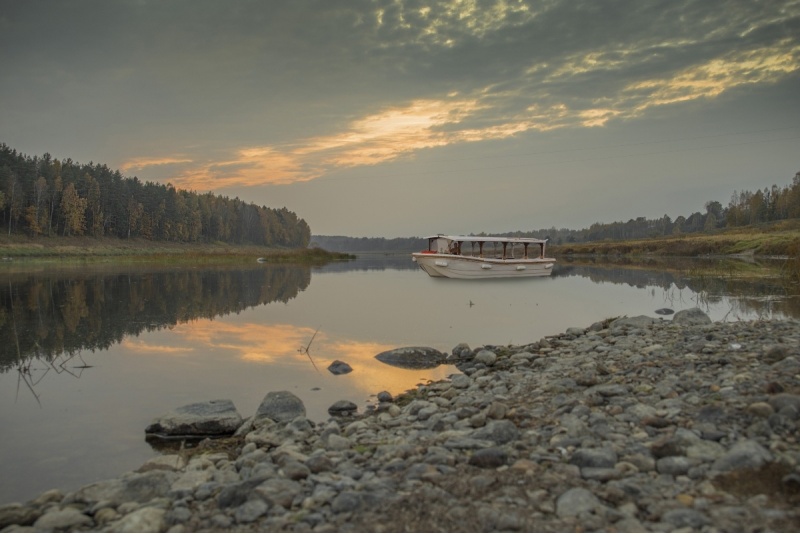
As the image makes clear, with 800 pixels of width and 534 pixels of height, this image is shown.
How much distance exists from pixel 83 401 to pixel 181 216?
155873 millimetres

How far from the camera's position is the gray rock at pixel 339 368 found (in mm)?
14603

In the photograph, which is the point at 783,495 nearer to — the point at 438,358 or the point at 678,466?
the point at 678,466

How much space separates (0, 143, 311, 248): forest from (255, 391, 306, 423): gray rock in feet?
→ 383

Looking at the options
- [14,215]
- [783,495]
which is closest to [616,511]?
[783,495]

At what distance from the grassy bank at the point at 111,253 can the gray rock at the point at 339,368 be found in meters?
86.0

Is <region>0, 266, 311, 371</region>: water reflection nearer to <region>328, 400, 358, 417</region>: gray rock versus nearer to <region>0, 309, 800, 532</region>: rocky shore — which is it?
<region>328, 400, 358, 417</region>: gray rock

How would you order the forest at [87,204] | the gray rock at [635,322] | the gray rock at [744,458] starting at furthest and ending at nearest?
the forest at [87,204], the gray rock at [635,322], the gray rock at [744,458]

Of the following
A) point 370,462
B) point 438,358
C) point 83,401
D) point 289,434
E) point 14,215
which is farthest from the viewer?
point 14,215

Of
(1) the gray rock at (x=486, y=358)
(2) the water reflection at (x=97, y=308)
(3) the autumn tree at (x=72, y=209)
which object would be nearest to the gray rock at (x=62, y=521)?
(1) the gray rock at (x=486, y=358)

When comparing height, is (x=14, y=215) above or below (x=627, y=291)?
above

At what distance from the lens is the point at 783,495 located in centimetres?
519

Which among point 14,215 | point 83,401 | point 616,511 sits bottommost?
point 83,401

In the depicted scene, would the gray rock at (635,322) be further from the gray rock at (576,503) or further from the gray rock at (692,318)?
the gray rock at (576,503)

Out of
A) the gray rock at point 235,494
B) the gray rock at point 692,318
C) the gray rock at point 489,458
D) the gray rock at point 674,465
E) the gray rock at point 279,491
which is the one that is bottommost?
the gray rock at point 235,494
